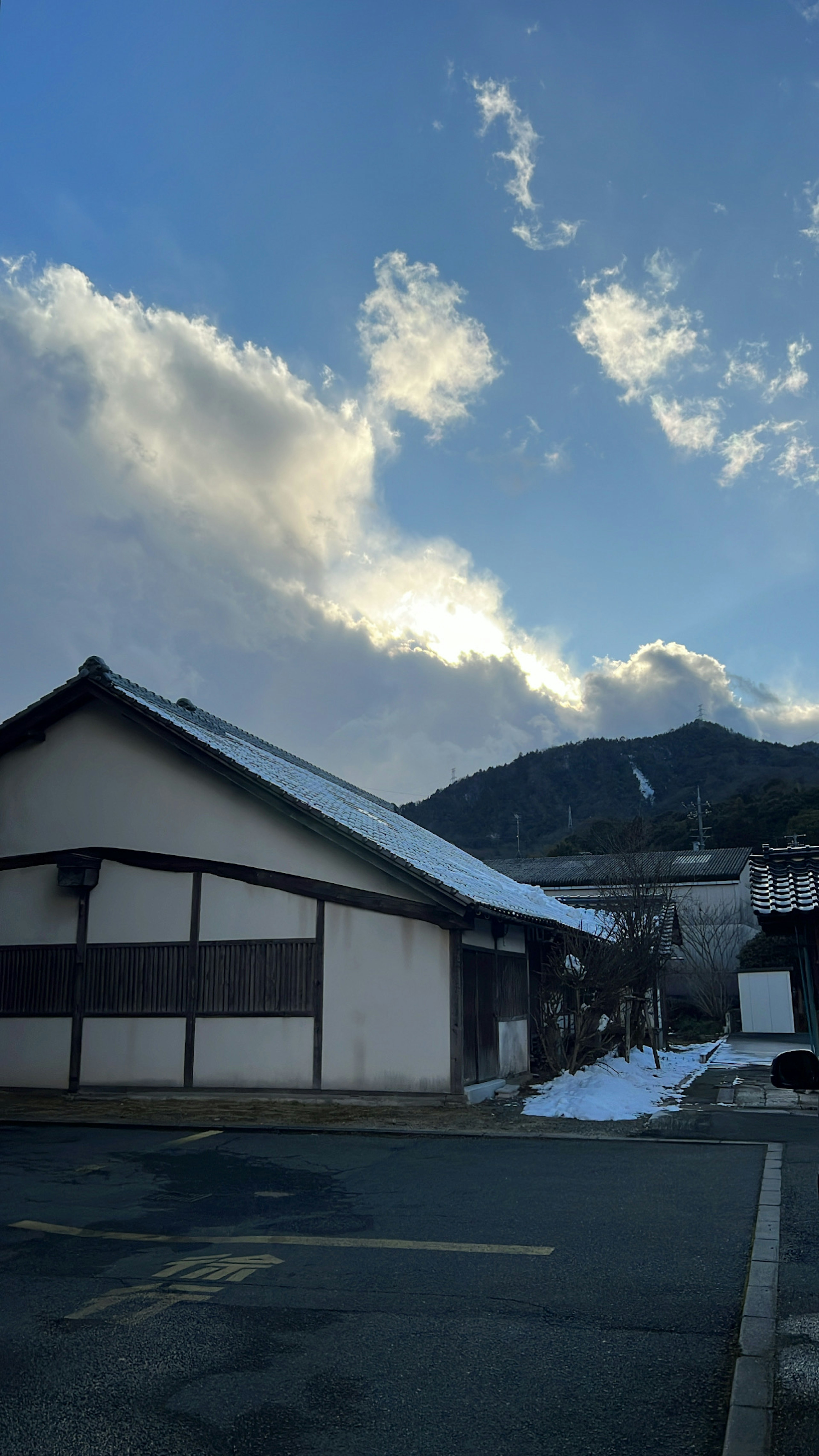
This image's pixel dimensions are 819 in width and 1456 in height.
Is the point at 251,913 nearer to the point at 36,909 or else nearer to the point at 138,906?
the point at 138,906

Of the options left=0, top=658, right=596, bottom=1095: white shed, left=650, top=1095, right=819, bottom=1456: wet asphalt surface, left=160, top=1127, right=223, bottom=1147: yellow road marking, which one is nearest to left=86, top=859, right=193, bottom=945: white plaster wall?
left=0, top=658, right=596, bottom=1095: white shed

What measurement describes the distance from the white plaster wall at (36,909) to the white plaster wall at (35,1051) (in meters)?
1.24

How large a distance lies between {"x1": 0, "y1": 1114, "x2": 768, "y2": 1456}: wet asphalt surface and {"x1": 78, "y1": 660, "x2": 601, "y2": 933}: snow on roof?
5.86 meters

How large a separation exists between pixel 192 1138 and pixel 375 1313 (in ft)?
23.1

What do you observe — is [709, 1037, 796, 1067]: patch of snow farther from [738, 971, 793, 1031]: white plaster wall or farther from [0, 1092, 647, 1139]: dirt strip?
[0, 1092, 647, 1139]: dirt strip

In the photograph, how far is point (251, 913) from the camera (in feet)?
49.0

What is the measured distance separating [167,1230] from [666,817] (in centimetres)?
6940

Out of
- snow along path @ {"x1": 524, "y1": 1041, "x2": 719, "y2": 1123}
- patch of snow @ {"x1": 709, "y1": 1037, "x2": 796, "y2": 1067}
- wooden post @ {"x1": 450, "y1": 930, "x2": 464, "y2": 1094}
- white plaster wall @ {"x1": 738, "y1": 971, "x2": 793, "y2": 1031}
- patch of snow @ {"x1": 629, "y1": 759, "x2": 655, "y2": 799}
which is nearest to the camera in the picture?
snow along path @ {"x1": 524, "y1": 1041, "x2": 719, "y2": 1123}

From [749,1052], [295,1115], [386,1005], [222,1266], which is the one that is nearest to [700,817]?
[749,1052]

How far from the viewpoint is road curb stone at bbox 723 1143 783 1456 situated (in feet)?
11.9

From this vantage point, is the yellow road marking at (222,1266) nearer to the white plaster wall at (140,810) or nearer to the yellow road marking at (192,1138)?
the yellow road marking at (192,1138)

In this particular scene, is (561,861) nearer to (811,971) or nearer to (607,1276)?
(811,971)

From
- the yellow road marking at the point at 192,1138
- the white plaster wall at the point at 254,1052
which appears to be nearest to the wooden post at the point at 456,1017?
the white plaster wall at the point at 254,1052

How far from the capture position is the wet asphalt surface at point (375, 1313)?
12.5 feet
